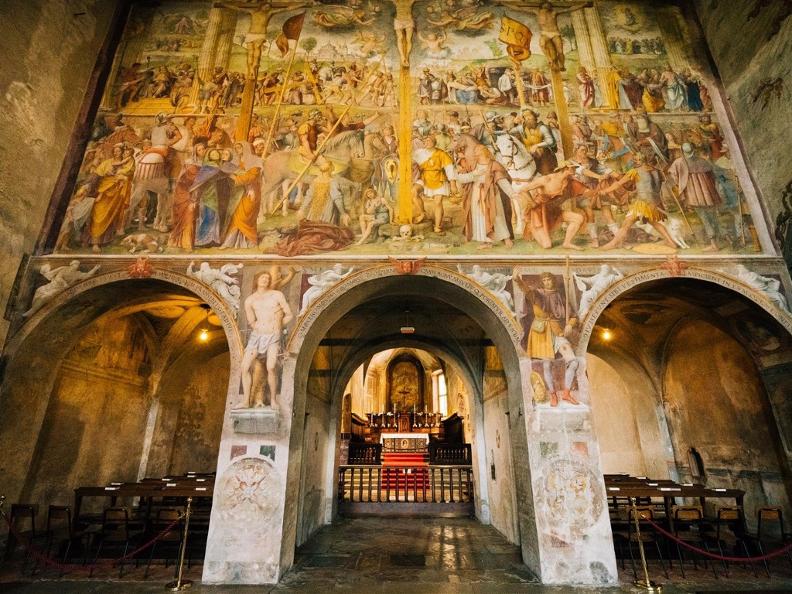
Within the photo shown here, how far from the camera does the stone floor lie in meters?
6.04

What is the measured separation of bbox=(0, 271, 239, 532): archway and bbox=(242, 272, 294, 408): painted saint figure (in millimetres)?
361

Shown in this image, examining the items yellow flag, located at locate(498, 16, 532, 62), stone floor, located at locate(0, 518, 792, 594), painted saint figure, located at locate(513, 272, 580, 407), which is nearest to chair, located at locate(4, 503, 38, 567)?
→ stone floor, located at locate(0, 518, 792, 594)

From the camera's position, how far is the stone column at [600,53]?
9.69 metres

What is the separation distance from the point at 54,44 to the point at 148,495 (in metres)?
9.51

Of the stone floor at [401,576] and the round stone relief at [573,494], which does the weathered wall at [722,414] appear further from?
the round stone relief at [573,494]

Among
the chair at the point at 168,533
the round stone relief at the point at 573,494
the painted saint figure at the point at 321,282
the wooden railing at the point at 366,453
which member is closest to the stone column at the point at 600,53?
the painted saint figure at the point at 321,282

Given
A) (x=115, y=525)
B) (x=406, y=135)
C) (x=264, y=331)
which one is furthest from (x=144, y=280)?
(x=406, y=135)

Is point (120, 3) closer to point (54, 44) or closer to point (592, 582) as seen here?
point (54, 44)

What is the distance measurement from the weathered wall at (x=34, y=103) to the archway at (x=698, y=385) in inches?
421

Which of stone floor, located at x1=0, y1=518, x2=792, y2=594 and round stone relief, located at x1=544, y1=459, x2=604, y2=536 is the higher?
round stone relief, located at x1=544, y1=459, x2=604, y2=536

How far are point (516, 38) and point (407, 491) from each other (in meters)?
13.2

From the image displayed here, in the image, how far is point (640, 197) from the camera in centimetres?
857

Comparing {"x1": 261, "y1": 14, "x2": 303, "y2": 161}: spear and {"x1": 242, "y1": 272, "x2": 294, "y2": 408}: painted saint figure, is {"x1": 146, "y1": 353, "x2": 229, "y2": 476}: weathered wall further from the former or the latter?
{"x1": 261, "y1": 14, "x2": 303, "y2": 161}: spear

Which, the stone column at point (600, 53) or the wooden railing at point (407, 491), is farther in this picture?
the wooden railing at point (407, 491)
